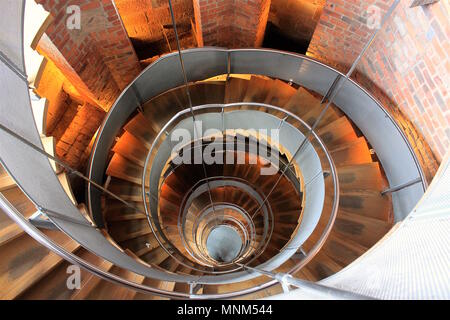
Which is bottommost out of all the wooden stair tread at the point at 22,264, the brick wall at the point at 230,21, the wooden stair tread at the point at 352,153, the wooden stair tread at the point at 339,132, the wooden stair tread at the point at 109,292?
the wooden stair tread at the point at 109,292

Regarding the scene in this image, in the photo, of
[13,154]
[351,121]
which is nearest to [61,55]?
[13,154]

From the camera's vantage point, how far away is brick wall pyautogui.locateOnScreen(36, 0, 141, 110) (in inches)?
154

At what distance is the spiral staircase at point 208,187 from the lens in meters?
2.39

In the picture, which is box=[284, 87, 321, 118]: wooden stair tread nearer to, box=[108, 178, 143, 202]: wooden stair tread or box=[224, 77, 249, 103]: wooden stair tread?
box=[224, 77, 249, 103]: wooden stair tread

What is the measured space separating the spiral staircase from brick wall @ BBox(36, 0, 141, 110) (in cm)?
71

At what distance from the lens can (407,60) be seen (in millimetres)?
3793

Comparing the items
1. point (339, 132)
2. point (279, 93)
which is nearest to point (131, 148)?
point (279, 93)

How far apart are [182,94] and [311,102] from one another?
259cm

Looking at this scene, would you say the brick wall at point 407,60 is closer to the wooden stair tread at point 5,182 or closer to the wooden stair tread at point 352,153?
the wooden stair tread at point 352,153

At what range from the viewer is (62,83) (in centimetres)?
623

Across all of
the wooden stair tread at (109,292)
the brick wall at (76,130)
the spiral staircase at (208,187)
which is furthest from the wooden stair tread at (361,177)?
the brick wall at (76,130)

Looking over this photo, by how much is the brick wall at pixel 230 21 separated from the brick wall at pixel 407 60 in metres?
1.17

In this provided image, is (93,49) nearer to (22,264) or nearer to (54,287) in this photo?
(22,264)
